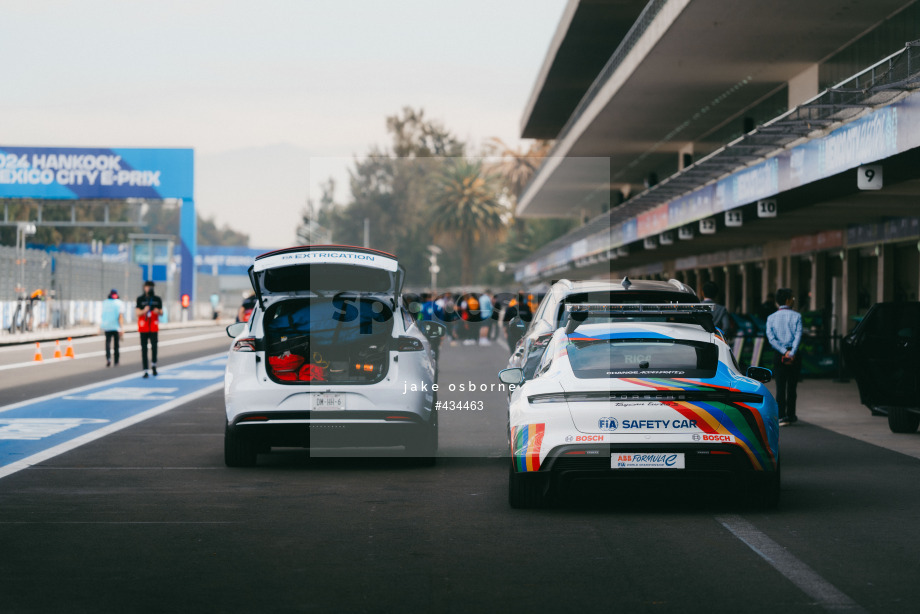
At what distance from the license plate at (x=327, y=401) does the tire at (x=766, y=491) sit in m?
3.48

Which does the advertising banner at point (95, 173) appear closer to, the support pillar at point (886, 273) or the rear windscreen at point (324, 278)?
the support pillar at point (886, 273)

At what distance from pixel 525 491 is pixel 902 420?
734 centimetres

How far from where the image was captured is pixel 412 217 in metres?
128

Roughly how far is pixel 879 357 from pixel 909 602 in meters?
8.44

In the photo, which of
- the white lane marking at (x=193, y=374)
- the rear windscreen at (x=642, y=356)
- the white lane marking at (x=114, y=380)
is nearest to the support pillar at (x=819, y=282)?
the white lane marking at (x=114, y=380)

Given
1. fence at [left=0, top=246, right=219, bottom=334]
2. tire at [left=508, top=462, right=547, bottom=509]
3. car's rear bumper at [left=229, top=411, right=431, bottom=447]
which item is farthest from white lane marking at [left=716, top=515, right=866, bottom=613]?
fence at [left=0, top=246, right=219, bottom=334]

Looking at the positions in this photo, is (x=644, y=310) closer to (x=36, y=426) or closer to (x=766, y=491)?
(x=766, y=491)

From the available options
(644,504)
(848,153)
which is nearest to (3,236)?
(848,153)

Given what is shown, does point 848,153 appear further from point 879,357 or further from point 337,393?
point 337,393

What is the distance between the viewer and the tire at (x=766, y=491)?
8.36 meters

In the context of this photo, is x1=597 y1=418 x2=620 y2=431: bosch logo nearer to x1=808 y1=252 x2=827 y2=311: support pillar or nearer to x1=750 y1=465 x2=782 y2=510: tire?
x1=750 y1=465 x2=782 y2=510: tire

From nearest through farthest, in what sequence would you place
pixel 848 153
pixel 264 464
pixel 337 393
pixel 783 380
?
pixel 337 393 → pixel 264 464 → pixel 783 380 → pixel 848 153

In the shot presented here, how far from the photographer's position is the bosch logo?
8086 mm

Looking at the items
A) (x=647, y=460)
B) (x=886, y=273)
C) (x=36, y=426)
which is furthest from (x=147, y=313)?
(x=647, y=460)
